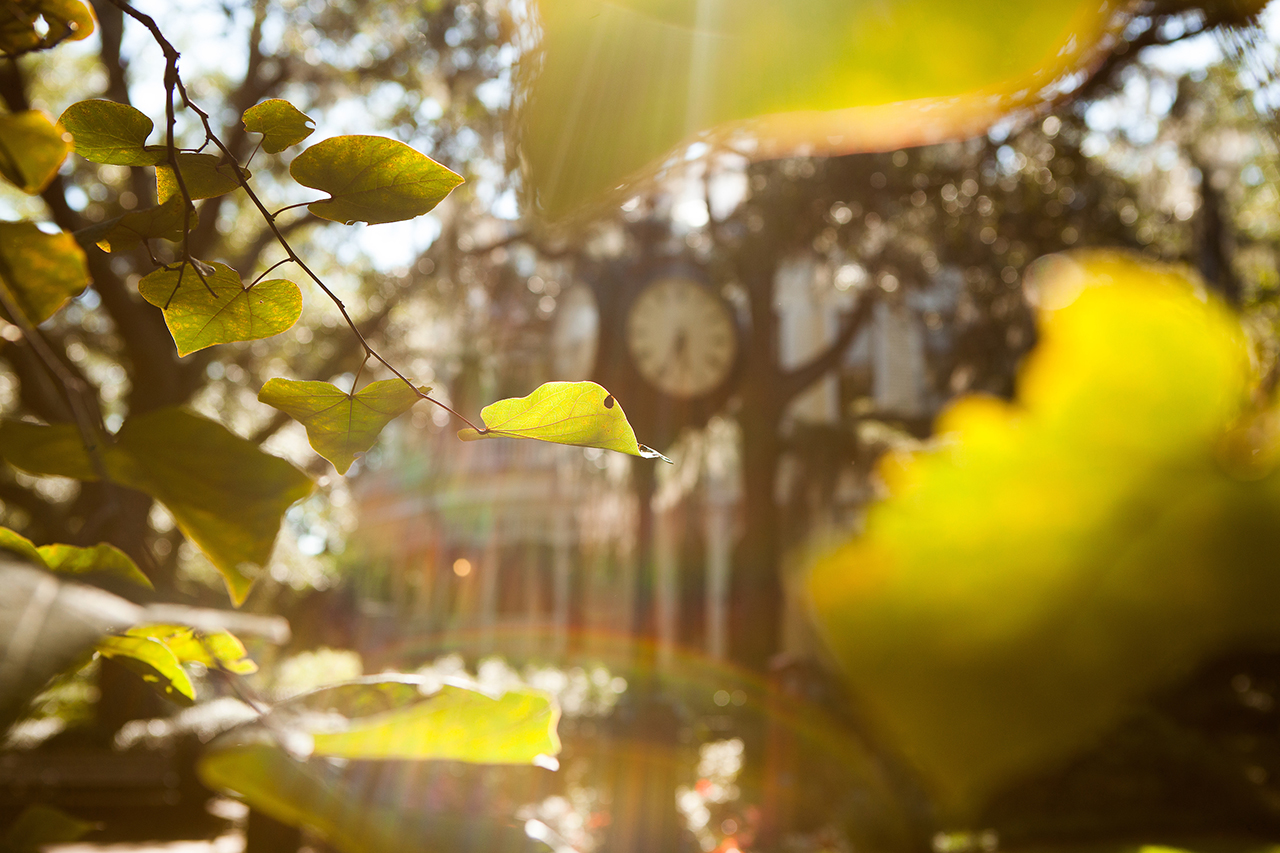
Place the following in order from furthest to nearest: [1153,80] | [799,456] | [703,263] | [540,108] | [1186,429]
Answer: [799,456] < [703,263] < [1153,80] < [540,108] < [1186,429]

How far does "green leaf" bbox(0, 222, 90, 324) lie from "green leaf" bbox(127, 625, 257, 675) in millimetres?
126

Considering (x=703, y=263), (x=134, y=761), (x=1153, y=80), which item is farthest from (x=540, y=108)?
(x=134, y=761)

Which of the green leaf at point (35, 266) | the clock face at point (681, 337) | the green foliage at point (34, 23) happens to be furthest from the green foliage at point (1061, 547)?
the clock face at point (681, 337)

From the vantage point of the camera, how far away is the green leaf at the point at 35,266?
0.15 meters

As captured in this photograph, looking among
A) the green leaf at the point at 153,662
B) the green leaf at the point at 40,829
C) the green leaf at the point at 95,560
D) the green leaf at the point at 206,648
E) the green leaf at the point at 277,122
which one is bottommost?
the green leaf at the point at 40,829

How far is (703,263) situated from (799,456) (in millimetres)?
1239

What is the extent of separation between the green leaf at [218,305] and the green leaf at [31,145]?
8 centimetres

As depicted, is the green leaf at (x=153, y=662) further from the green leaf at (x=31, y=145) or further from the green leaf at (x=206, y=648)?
the green leaf at (x=31, y=145)

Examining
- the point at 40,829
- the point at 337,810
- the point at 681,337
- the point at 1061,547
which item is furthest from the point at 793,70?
the point at 681,337

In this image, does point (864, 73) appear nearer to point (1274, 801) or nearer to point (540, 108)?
point (540, 108)

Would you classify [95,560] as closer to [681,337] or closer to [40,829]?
[40,829]

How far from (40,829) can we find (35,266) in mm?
211

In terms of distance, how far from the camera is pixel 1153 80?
2.51 m

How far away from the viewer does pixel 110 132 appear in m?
0.22
